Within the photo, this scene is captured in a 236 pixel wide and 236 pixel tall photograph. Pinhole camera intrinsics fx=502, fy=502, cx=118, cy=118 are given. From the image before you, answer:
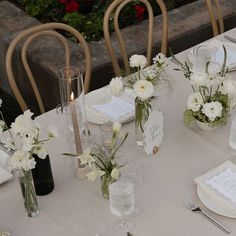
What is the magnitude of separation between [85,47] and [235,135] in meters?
0.88

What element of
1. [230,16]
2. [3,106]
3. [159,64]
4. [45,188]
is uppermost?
[159,64]

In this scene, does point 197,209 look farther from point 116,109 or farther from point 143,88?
point 116,109

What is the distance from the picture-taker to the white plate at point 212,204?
147cm

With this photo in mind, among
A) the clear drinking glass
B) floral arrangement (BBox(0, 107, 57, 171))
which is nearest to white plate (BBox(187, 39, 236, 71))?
the clear drinking glass

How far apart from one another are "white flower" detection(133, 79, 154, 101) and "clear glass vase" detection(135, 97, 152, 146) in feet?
0.31

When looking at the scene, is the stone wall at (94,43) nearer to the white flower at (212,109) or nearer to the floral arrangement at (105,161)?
the white flower at (212,109)

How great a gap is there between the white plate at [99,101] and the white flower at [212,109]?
0.31 meters

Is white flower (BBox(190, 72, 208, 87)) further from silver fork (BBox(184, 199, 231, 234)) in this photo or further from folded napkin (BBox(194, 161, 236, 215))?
silver fork (BBox(184, 199, 231, 234))

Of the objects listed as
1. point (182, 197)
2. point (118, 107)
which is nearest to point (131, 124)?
point (118, 107)

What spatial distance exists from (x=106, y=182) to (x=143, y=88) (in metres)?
0.31

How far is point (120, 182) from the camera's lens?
143 cm

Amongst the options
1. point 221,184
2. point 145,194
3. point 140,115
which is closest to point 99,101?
point 140,115

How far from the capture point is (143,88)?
1556 millimetres

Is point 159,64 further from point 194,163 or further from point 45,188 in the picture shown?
point 45,188
